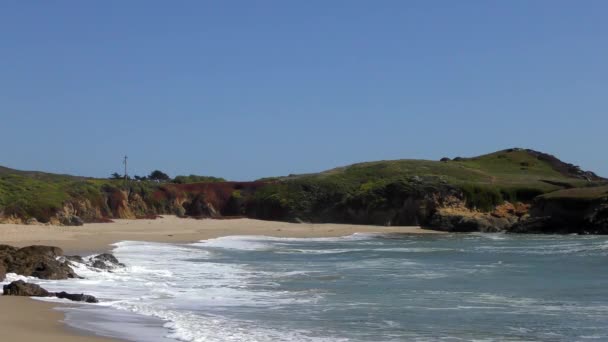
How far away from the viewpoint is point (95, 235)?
38656mm

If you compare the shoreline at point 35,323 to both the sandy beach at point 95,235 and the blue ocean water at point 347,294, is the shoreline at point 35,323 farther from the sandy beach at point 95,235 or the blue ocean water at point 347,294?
the blue ocean water at point 347,294

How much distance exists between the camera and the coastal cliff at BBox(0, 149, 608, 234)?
50156 mm

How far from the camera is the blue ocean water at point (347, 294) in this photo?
13.6 meters

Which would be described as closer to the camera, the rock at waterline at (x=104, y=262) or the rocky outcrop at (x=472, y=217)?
the rock at waterline at (x=104, y=262)

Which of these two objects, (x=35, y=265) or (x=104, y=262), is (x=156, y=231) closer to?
(x=104, y=262)

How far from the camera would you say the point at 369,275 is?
24078mm

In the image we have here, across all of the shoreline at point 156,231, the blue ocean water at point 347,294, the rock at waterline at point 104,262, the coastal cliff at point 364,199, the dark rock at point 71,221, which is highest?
the coastal cliff at point 364,199

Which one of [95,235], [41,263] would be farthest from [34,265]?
[95,235]

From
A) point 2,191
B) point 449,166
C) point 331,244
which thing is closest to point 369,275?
point 331,244

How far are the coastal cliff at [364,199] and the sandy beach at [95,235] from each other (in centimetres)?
282

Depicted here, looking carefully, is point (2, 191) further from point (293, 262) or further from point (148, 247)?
point (293, 262)

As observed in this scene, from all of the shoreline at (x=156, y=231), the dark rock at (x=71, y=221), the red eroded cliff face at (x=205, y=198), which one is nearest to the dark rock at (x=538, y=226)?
the shoreline at (x=156, y=231)

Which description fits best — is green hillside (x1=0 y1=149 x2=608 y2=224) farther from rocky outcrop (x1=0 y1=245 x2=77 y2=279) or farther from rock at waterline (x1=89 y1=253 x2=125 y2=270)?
rocky outcrop (x1=0 y1=245 x2=77 y2=279)

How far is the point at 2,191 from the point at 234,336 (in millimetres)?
37598
